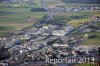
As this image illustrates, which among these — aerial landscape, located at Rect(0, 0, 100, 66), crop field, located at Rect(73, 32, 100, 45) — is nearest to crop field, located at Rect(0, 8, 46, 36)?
aerial landscape, located at Rect(0, 0, 100, 66)

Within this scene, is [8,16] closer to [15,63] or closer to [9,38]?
[9,38]

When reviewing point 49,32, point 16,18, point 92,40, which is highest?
point 16,18

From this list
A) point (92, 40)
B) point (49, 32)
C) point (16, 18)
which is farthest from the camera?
point (16, 18)

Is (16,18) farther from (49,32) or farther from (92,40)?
(92,40)

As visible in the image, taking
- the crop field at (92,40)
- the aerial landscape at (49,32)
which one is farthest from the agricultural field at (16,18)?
the crop field at (92,40)

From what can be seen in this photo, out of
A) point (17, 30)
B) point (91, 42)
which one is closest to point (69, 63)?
point (91, 42)

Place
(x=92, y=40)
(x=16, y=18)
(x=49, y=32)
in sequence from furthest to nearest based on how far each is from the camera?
(x=16, y=18)
(x=49, y=32)
(x=92, y=40)

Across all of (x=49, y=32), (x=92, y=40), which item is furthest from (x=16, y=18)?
(x=92, y=40)

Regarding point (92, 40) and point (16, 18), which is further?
point (16, 18)
